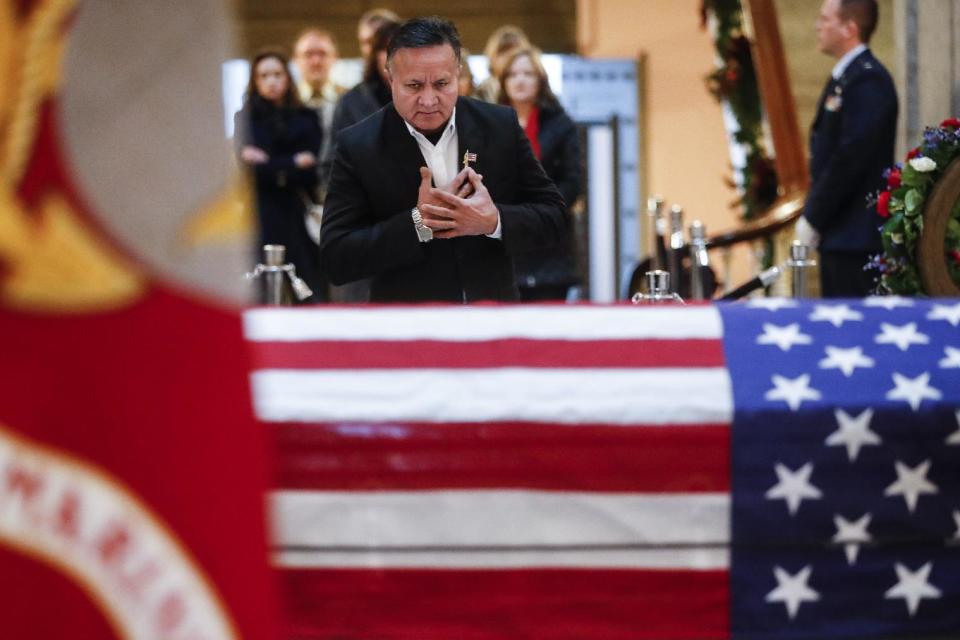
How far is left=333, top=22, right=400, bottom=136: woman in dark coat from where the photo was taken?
5.25m

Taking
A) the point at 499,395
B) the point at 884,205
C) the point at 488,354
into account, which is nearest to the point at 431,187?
the point at 488,354

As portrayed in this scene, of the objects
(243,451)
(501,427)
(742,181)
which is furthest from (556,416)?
(742,181)

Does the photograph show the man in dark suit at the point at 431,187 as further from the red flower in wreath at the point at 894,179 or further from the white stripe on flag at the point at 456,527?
the red flower in wreath at the point at 894,179

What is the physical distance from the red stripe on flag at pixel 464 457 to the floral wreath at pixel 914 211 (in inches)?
82.1

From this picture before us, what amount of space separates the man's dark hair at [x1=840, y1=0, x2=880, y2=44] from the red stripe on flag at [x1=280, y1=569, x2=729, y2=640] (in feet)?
11.8

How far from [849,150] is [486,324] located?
306 cm

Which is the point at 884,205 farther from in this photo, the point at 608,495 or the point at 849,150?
the point at 608,495

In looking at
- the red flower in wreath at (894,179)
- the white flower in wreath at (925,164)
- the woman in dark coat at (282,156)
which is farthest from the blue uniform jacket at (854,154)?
the woman in dark coat at (282,156)

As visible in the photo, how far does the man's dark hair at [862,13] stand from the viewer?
19.5 feet

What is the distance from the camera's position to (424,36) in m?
3.66

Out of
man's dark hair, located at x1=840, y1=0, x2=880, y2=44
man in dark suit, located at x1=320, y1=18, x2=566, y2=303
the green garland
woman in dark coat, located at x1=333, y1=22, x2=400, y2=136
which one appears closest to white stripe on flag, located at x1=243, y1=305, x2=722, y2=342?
man in dark suit, located at x1=320, y1=18, x2=566, y2=303

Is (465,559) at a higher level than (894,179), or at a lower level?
lower

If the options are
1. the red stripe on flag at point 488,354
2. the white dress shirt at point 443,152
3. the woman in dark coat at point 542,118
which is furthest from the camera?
the woman in dark coat at point 542,118

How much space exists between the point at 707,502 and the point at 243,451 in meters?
1.88
